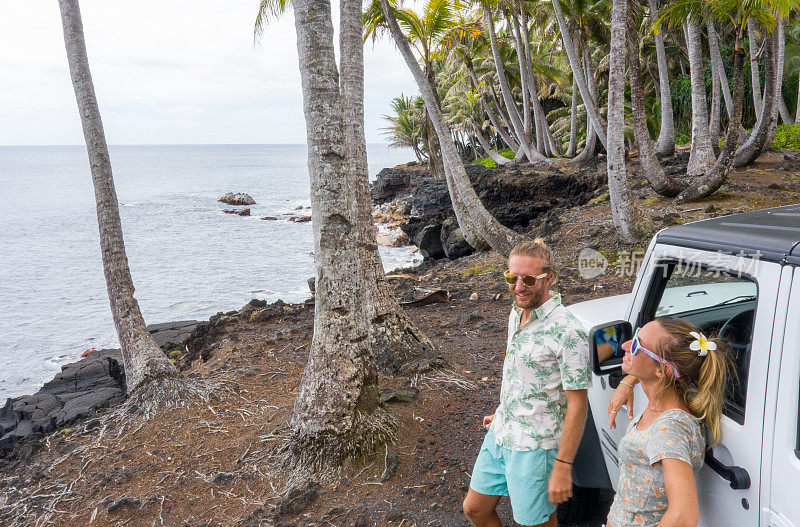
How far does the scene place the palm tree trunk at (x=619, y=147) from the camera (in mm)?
10523

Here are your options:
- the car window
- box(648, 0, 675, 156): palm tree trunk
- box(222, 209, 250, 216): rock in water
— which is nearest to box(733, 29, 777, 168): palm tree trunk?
box(648, 0, 675, 156): palm tree trunk

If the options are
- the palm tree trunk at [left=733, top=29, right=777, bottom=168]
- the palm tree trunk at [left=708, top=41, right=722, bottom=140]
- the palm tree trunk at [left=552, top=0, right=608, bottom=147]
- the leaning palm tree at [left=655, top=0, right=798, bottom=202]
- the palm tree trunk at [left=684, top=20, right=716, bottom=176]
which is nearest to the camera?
the leaning palm tree at [left=655, top=0, right=798, bottom=202]

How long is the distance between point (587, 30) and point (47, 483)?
20.3 m

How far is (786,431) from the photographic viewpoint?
171 centimetres

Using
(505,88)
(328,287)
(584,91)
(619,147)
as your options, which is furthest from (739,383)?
(505,88)

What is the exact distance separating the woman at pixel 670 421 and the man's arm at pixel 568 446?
0.32m

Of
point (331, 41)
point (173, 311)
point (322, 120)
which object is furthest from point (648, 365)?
point (173, 311)

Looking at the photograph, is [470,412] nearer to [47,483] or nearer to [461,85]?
[47,483]

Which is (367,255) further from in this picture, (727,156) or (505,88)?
(505,88)

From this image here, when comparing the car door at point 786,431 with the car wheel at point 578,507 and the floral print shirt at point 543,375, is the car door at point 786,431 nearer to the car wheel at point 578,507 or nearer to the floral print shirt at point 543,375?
the floral print shirt at point 543,375

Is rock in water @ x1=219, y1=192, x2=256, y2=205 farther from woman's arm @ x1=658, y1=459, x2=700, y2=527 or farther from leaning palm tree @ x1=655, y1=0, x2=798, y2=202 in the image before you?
woman's arm @ x1=658, y1=459, x2=700, y2=527

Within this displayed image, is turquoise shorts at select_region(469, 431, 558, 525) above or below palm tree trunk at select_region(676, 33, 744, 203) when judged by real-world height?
below

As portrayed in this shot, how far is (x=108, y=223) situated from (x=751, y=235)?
21.9 feet

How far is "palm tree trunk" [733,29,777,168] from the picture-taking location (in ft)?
44.1
